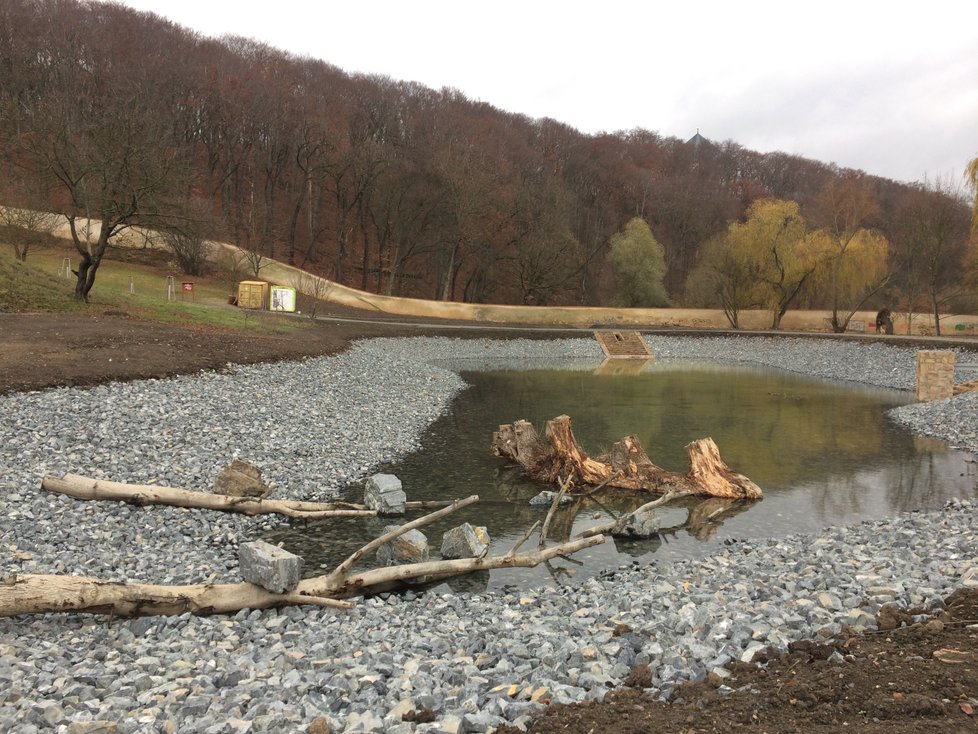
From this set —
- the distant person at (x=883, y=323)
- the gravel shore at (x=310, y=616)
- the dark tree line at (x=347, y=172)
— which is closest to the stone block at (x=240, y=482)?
the gravel shore at (x=310, y=616)

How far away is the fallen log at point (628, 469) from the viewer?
600 inches

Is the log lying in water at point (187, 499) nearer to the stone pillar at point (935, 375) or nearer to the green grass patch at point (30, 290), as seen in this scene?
the green grass patch at point (30, 290)

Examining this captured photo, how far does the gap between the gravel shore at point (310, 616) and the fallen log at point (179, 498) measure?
7.9 inches

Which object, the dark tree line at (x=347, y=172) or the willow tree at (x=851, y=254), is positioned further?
the dark tree line at (x=347, y=172)

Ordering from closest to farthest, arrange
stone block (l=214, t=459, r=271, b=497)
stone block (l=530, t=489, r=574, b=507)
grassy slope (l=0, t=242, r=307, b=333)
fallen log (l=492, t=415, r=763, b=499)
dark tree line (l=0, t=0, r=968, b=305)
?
stone block (l=214, t=459, r=271, b=497) → stone block (l=530, t=489, r=574, b=507) → fallen log (l=492, t=415, r=763, b=499) → grassy slope (l=0, t=242, r=307, b=333) → dark tree line (l=0, t=0, r=968, b=305)

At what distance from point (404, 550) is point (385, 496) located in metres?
2.67

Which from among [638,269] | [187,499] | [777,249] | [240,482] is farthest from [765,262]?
[187,499]

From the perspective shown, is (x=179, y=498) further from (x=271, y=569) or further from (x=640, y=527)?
(x=640, y=527)

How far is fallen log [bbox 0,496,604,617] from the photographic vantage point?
718 centimetres

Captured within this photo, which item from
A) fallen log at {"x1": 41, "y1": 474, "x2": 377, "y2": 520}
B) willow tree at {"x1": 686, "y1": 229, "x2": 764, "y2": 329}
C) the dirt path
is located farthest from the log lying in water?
willow tree at {"x1": 686, "y1": 229, "x2": 764, "y2": 329}

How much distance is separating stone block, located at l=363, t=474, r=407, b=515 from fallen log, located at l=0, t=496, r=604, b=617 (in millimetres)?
3293

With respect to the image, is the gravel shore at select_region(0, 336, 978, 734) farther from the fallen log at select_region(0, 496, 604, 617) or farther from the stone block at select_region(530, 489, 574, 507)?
the stone block at select_region(530, 489, 574, 507)

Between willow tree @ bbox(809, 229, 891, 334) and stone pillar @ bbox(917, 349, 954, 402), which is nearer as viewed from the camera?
stone pillar @ bbox(917, 349, 954, 402)

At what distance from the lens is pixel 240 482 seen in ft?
41.2
